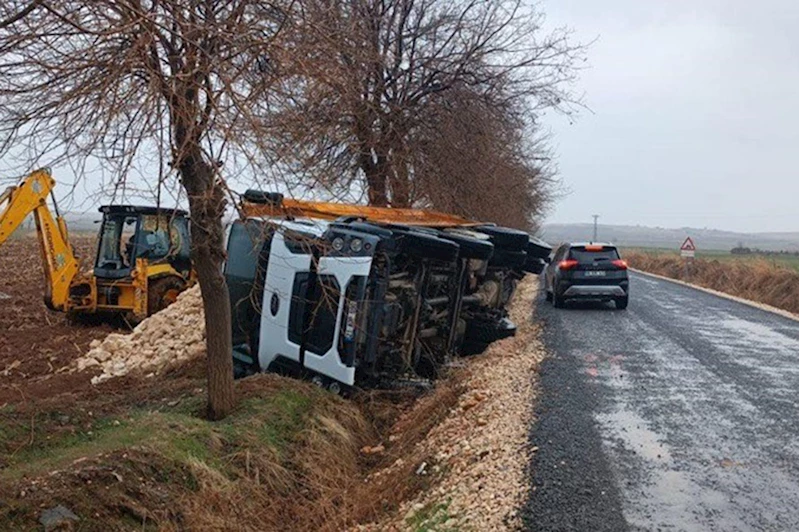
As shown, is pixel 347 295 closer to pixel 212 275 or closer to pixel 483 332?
pixel 212 275

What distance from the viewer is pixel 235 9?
6.48 m

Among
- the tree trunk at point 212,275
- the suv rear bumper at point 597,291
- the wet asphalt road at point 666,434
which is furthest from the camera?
the suv rear bumper at point 597,291

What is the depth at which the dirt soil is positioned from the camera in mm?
10984

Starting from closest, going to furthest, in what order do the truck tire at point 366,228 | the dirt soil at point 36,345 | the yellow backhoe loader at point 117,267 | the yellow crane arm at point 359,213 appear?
the truck tire at point 366,228 → the yellow crane arm at point 359,213 → the dirt soil at point 36,345 → the yellow backhoe loader at point 117,267

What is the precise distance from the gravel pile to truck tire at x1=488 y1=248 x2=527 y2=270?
193 cm

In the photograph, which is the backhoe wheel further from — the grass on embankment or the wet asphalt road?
the grass on embankment

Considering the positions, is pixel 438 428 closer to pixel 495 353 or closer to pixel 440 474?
pixel 440 474

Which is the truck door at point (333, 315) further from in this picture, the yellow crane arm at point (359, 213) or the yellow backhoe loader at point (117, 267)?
the yellow backhoe loader at point (117, 267)

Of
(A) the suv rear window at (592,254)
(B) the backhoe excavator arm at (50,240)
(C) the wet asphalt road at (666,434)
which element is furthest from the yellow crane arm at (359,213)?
(A) the suv rear window at (592,254)

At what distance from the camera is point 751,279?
94.4ft

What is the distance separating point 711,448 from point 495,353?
556cm

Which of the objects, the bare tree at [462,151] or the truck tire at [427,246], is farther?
the bare tree at [462,151]

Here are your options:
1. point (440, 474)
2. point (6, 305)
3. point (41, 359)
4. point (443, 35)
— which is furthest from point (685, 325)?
point (6, 305)

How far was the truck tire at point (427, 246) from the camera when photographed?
948 cm
